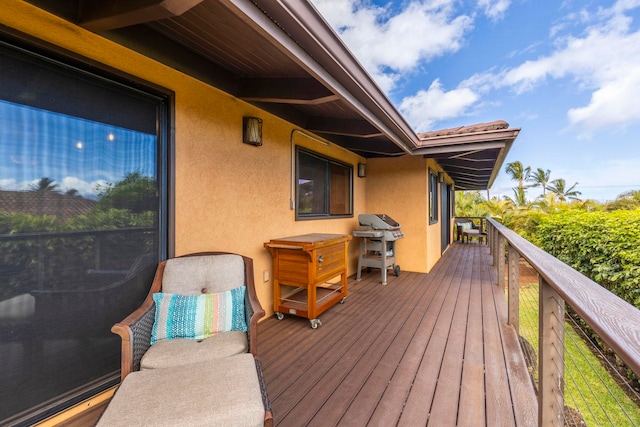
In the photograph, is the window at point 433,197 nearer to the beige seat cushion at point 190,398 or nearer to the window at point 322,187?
the window at point 322,187

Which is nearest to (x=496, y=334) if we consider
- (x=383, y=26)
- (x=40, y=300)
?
(x=40, y=300)

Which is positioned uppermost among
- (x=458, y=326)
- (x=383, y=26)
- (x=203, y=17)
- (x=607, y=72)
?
(x=607, y=72)

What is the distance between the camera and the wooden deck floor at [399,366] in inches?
70.5

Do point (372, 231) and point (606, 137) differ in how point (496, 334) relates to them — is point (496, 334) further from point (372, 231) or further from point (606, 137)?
point (606, 137)

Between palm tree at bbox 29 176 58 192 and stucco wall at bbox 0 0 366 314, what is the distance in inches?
29.1

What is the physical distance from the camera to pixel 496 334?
288 cm

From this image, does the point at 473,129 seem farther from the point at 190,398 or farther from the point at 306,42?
the point at 190,398

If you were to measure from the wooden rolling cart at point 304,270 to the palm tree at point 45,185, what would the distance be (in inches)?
74.0

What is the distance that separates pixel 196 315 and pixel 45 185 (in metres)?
1.18

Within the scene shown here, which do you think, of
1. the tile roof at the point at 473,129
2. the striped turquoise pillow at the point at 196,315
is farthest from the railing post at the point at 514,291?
the striped turquoise pillow at the point at 196,315

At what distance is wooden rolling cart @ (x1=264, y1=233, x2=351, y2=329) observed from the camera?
10.0 feet

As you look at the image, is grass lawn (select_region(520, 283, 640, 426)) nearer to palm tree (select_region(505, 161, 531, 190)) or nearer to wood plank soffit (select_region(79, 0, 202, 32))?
wood plank soffit (select_region(79, 0, 202, 32))

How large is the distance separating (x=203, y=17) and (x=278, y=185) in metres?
1.91

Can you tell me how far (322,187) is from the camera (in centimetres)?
451
